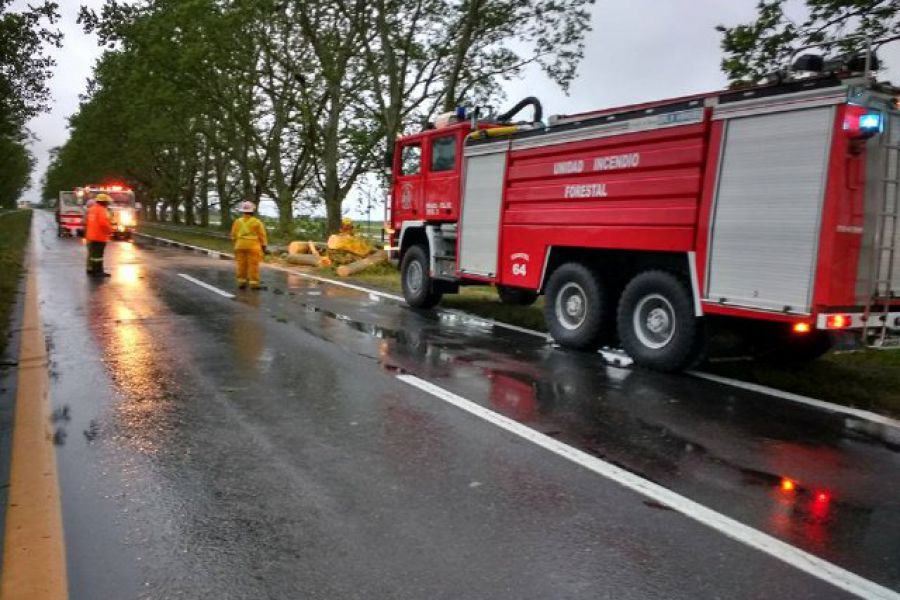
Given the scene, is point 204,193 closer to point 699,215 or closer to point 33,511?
point 699,215

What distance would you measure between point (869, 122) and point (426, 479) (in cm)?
454

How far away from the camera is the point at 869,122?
5836 millimetres

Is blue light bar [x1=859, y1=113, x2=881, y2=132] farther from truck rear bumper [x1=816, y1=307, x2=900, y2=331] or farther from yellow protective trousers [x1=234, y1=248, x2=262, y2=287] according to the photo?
yellow protective trousers [x1=234, y1=248, x2=262, y2=287]

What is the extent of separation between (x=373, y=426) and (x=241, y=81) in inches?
1085

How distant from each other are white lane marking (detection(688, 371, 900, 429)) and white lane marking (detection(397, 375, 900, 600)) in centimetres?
272

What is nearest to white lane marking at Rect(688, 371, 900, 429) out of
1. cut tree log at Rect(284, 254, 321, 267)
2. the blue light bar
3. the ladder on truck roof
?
the ladder on truck roof

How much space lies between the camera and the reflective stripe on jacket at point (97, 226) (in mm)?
15318

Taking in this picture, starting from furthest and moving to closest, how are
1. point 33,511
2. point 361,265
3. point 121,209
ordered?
point 121,209 < point 361,265 < point 33,511

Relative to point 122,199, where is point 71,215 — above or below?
below

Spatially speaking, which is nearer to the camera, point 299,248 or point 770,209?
point 770,209

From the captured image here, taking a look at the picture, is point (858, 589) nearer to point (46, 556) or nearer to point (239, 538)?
point (239, 538)

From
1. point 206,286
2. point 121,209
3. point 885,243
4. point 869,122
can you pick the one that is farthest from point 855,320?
point 121,209

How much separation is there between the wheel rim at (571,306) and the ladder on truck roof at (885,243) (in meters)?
3.06

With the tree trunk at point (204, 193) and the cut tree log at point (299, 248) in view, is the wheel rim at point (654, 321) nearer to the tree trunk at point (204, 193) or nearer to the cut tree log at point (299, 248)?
the cut tree log at point (299, 248)
